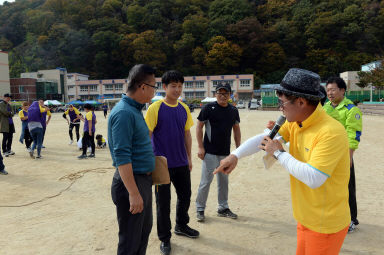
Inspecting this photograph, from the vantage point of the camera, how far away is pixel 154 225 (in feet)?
12.6

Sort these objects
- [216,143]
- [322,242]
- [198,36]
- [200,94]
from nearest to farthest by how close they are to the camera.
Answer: [322,242], [216,143], [200,94], [198,36]

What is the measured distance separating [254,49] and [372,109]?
56083 millimetres

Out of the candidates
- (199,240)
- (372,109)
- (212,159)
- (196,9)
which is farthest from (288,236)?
(196,9)

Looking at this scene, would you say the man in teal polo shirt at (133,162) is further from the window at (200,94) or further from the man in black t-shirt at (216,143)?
the window at (200,94)

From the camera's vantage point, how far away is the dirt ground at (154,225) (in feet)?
10.6

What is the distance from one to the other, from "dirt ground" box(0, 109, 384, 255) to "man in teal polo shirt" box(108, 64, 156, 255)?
3.75 feet

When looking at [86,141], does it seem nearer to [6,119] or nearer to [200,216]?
[6,119]

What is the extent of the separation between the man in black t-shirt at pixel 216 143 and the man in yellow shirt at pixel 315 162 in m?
2.20

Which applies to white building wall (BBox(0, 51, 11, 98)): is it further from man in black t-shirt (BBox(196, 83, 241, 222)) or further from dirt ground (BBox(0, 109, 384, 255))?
man in black t-shirt (BBox(196, 83, 241, 222))

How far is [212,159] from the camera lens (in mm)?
3994

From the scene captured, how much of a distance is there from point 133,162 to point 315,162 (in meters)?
1.35

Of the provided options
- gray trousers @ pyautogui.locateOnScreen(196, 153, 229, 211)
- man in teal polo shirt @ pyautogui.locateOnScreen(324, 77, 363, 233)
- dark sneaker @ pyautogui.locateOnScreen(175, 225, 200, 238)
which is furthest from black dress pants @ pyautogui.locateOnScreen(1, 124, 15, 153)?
man in teal polo shirt @ pyautogui.locateOnScreen(324, 77, 363, 233)

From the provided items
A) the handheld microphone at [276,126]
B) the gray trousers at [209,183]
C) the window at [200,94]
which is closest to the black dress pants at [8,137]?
the gray trousers at [209,183]

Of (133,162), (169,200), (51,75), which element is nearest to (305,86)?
(133,162)
